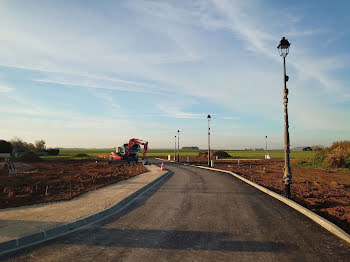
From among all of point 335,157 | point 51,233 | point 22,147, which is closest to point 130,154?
point 335,157

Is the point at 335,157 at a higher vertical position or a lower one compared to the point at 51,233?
higher

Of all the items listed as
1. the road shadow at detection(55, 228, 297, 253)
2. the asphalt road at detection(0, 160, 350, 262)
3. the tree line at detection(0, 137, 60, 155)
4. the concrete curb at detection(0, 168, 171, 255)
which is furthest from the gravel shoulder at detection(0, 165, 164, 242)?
the tree line at detection(0, 137, 60, 155)

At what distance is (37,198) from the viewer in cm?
1055

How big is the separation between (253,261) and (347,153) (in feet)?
97.4

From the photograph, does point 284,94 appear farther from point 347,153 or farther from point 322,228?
point 347,153

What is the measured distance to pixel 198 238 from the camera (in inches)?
231

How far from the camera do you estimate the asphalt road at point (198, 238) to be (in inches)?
194

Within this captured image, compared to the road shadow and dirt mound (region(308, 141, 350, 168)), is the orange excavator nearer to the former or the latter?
dirt mound (region(308, 141, 350, 168))

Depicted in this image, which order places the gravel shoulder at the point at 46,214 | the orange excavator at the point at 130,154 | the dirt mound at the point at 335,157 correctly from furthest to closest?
the orange excavator at the point at 130,154 → the dirt mound at the point at 335,157 → the gravel shoulder at the point at 46,214

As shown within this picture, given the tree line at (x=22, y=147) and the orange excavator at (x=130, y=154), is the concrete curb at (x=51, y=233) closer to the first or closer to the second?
the orange excavator at (x=130, y=154)

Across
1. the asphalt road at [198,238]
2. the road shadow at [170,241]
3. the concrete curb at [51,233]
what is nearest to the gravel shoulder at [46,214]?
the concrete curb at [51,233]

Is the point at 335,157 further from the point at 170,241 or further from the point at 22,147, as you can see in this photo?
the point at 22,147

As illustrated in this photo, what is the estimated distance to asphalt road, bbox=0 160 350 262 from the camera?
194 inches

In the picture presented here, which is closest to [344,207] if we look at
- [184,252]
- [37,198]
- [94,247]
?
[184,252]
